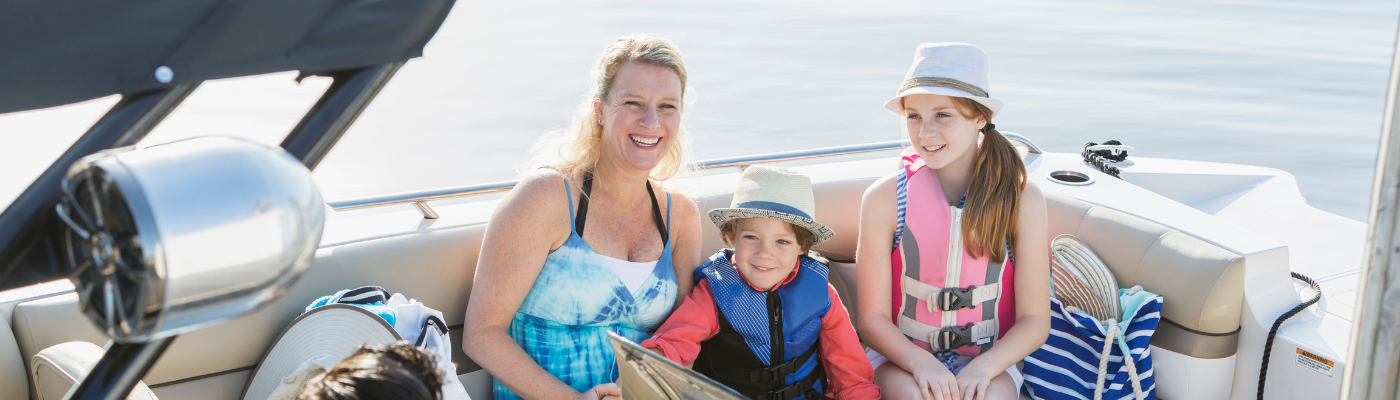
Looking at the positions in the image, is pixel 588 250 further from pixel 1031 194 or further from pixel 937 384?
pixel 1031 194

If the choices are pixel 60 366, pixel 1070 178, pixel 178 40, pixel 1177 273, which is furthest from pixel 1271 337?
pixel 60 366

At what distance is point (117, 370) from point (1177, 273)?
2.28m

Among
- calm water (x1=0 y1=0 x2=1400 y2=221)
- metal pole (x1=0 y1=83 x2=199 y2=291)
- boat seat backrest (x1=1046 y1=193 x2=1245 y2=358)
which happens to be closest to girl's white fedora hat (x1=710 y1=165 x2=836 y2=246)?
boat seat backrest (x1=1046 y1=193 x2=1245 y2=358)

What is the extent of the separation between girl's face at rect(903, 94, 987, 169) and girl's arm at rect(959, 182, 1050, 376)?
7.8 inches

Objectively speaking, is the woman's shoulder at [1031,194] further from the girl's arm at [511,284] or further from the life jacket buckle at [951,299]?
the girl's arm at [511,284]

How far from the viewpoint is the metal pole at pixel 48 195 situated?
0.61 metres

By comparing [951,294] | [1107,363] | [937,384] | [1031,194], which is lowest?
[1107,363]

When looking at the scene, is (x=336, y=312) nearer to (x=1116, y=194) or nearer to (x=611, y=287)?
(x=611, y=287)

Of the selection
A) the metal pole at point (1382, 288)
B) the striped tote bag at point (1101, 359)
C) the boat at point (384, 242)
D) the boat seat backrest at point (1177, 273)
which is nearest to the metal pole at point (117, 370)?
the boat at point (384, 242)

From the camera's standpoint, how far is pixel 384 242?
2086mm

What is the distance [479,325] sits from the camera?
1.85 meters

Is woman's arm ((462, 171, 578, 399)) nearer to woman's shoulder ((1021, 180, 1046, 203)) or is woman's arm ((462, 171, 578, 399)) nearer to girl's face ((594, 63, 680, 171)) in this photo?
girl's face ((594, 63, 680, 171))

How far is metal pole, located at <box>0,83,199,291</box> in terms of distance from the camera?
2.00 ft

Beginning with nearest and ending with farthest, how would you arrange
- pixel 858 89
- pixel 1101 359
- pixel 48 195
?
pixel 48 195 → pixel 1101 359 → pixel 858 89
